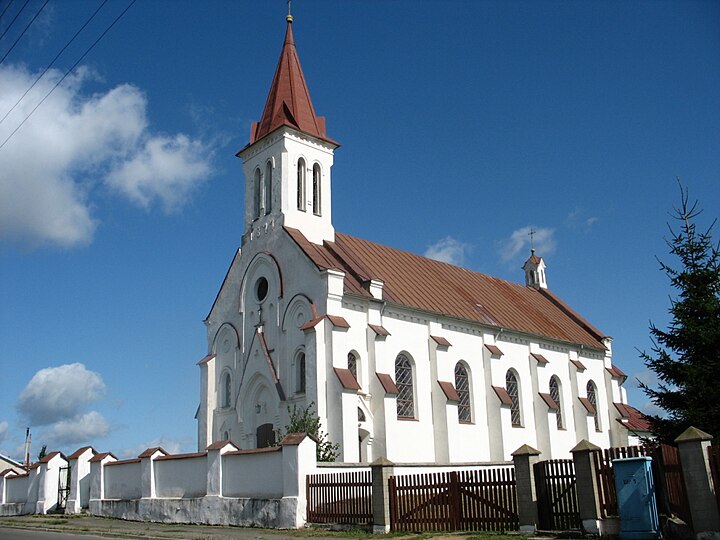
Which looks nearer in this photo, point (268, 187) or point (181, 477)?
point (181, 477)

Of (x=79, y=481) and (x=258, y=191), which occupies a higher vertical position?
(x=258, y=191)

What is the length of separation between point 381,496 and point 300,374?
1117cm

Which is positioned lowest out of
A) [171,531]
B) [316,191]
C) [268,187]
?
[171,531]

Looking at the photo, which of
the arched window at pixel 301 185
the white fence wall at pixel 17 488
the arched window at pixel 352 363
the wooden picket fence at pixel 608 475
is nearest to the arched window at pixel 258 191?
the arched window at pixel 301 185

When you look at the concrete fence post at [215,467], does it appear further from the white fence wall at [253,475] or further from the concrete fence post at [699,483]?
the concrete fence post at [699,483]

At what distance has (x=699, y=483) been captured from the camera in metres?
13.1

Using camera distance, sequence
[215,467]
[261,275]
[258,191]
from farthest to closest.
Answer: [258,191] → [261,275] → [215,467]

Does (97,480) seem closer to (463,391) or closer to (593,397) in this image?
(463,391)

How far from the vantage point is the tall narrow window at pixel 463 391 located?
A: 32.3 metres

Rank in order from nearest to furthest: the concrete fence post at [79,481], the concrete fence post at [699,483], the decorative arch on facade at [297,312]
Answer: the concrete fence post at [699,483] < the concrete fence post at [79,481] < the decorative arch on facade at [297,312]

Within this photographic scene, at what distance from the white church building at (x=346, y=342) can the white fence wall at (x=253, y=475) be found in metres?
5.36

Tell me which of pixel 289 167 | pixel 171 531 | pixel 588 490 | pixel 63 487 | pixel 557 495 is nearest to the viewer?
pixel 588 490

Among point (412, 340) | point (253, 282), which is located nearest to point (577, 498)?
point (412, 340)

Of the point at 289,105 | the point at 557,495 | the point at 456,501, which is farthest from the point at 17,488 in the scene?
the point at 557,495
